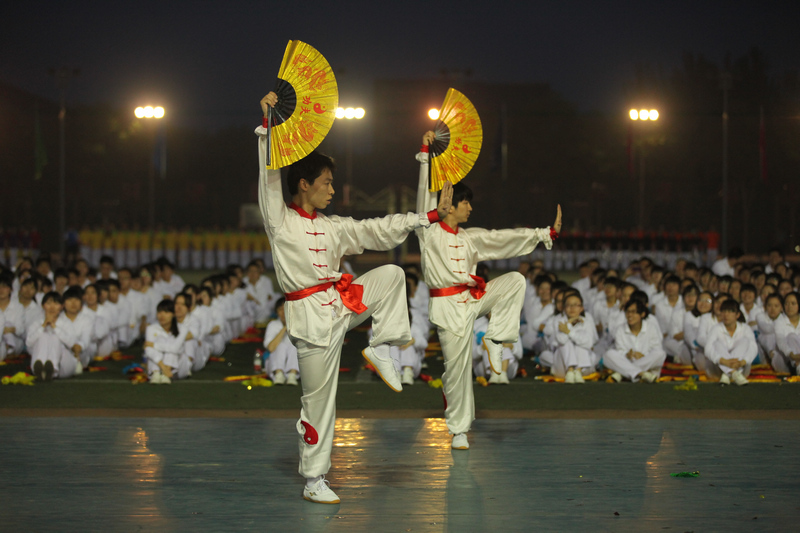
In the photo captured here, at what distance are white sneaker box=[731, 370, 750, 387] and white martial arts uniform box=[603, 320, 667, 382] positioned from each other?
63 cm

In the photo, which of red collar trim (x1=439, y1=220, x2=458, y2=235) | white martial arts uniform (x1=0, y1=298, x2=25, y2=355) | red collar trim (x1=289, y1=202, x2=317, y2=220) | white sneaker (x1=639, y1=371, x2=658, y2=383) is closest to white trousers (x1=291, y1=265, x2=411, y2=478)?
red collar trim (x1=289, y1=202, x2=317, y2=220)

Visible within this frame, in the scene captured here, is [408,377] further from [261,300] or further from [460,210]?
[261,300]

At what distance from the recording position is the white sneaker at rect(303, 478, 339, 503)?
14.4ft

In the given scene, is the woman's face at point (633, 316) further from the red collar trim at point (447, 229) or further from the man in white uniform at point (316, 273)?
the man in white uniform at point (316, 273)

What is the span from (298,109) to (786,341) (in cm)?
595

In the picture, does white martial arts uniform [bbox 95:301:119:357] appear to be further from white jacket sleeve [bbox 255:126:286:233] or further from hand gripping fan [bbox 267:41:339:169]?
hand gripping fan [bbox 267:41:339:169]

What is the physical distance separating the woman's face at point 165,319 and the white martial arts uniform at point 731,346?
4.98 meters

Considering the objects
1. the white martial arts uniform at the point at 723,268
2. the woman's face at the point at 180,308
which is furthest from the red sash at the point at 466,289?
the white martial arts uniform at the point at 723,268

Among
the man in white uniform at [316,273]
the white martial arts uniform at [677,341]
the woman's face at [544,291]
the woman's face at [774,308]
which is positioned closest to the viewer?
Answer: the man in white uniform at [316,273]

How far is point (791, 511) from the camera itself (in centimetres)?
419

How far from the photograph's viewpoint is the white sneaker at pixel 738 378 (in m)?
7.86

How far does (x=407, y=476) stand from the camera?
4.91 metres

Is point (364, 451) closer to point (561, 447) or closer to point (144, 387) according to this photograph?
point (561, 447)

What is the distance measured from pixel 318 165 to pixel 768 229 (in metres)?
23.6
